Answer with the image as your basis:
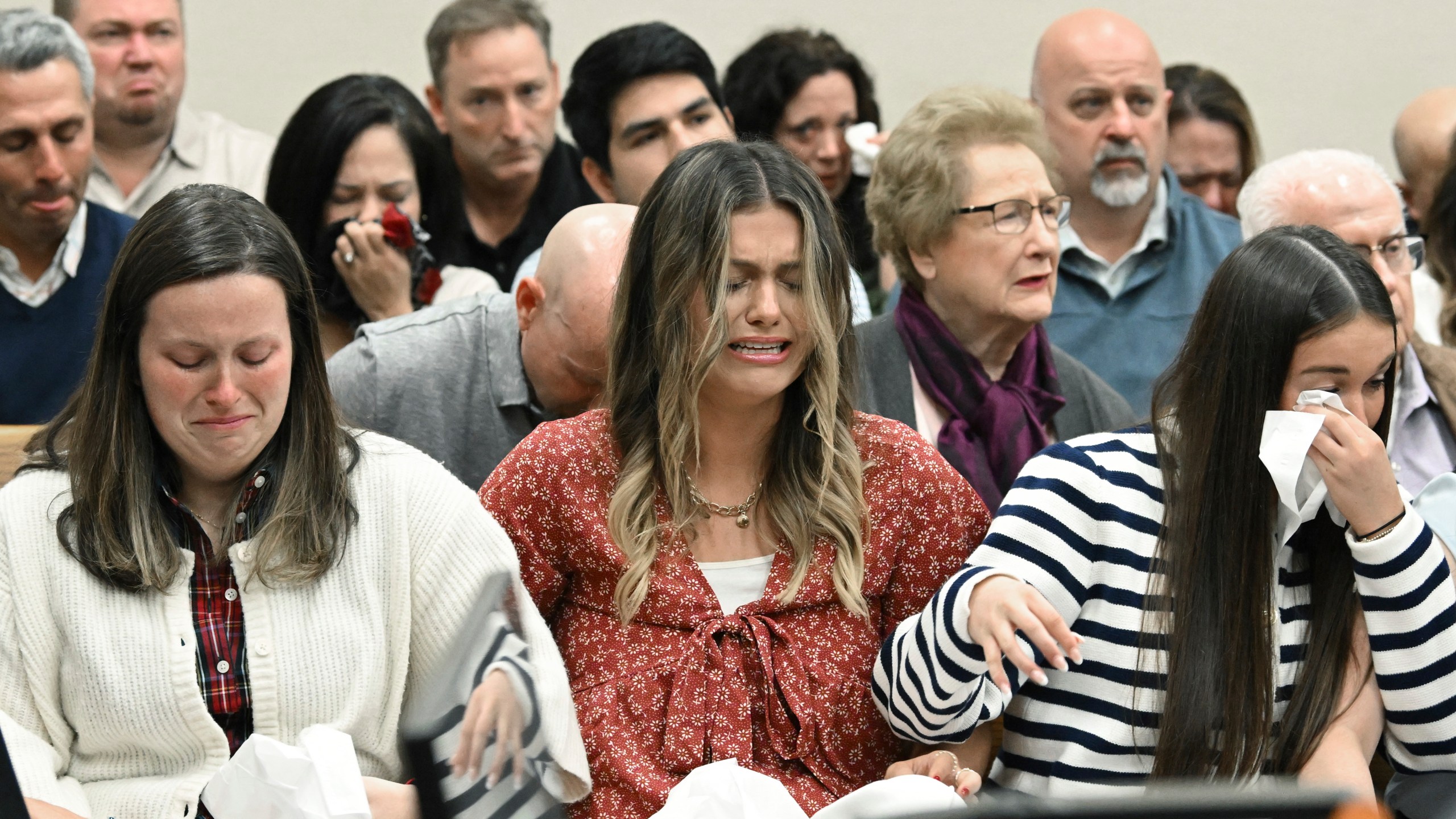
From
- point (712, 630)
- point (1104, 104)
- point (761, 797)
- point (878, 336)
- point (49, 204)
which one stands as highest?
point (1104, 104)

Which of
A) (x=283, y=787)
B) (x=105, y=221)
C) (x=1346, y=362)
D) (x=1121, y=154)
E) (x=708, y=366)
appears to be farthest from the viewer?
(x=1121, y=154)

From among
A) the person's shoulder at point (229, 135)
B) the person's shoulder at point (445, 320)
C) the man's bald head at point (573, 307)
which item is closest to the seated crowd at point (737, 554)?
the man's bald head at point (573, 307)

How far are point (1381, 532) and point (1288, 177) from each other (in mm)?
1031

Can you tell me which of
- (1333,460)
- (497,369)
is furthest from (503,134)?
(1333,460)

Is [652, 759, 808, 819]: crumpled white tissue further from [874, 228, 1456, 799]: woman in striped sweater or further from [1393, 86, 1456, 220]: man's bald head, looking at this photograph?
[1393, 86, 1456, 220]: man's bald head

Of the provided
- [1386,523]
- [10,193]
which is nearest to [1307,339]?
[1386,523]

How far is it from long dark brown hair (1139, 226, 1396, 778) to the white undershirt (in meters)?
0.45

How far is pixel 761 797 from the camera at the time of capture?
170 centimetres

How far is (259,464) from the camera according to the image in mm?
1880

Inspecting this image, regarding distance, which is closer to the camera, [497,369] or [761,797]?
[761,797]

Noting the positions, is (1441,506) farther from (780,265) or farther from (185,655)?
(185,655)

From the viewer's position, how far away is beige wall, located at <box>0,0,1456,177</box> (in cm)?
443

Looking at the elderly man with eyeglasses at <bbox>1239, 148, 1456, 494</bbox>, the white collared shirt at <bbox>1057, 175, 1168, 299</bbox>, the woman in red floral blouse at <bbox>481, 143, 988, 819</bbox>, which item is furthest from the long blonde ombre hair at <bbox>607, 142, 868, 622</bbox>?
the white collared shirt at <bbox>1057, 175, 1168, 299</bbox>

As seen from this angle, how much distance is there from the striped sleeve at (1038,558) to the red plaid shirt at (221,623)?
73cm
